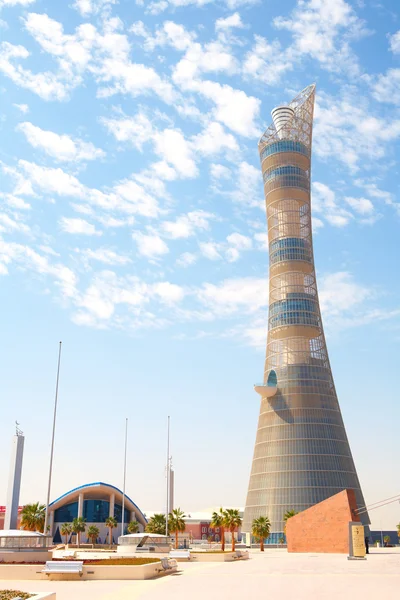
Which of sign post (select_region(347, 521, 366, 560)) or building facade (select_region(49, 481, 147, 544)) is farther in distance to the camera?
building facade (select_region(49, 481, 147, 544))

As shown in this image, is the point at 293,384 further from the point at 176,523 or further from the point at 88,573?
the point at 88,573

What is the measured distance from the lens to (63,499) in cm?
12975

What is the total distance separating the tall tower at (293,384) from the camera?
10856 centimetres

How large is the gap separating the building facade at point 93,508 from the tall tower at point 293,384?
31558 millimetres

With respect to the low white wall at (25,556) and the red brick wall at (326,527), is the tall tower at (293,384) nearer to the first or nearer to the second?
the red brick wall at (326,527)

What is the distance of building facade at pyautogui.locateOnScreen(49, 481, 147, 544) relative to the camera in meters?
129

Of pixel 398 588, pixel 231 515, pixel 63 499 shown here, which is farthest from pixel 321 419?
pixel 398 588

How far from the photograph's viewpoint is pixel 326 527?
74938 mm

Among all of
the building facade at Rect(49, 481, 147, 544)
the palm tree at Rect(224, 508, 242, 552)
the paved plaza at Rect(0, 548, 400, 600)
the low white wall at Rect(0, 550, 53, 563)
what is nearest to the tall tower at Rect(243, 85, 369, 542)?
the palm tree at Rect(224, 508, 242, 552)

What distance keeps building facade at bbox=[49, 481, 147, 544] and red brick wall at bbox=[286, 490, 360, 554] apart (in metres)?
59.3

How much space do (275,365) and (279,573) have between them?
262ft

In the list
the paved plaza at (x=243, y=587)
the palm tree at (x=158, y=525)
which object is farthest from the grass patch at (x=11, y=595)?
the palm tree at (x=158, y=525)

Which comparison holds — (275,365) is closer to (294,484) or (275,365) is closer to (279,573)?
(294,484)

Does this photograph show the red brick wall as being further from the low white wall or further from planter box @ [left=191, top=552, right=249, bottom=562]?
the low white wall
